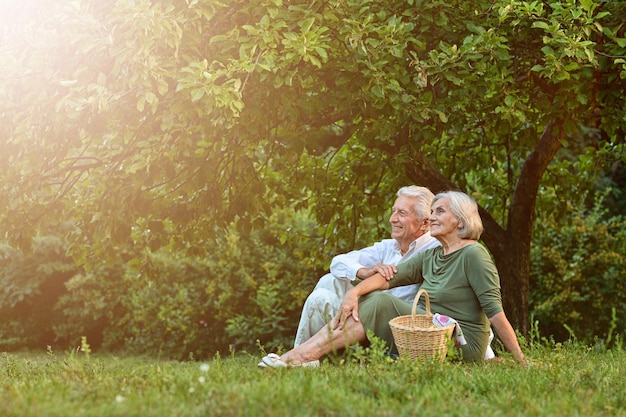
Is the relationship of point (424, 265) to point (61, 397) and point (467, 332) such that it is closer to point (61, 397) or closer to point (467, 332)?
point (467, 332)

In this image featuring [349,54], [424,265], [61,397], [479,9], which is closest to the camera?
[61,397]

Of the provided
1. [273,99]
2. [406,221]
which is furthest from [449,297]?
[273,99]

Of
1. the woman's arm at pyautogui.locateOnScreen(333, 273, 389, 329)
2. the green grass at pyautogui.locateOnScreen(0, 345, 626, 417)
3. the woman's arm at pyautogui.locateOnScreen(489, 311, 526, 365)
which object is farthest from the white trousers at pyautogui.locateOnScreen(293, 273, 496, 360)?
the green grass at pyautogui.locateOnScreen(0, 345, 626, 417)

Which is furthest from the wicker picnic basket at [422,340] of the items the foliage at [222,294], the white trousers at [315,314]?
the foliage at [222,294]

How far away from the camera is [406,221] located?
236 inches

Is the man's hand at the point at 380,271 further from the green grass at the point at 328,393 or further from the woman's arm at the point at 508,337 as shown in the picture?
the green grass at the point at 328,393

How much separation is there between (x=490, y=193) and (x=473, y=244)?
4.23 meters

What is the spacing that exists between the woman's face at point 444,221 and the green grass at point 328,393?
4.18ft

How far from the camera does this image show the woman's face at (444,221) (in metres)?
5.45

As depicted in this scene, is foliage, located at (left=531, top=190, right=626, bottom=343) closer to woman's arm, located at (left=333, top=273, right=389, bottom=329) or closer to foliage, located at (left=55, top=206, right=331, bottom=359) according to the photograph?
foliage, located at (left=55, top=206, right=331, bottom=359)

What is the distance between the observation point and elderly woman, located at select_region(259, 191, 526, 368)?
5156mm

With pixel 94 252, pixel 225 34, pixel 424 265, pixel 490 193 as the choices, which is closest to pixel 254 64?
pixel 225 34

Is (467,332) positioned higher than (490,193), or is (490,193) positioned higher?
(490,193)

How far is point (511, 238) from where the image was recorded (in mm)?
8102
